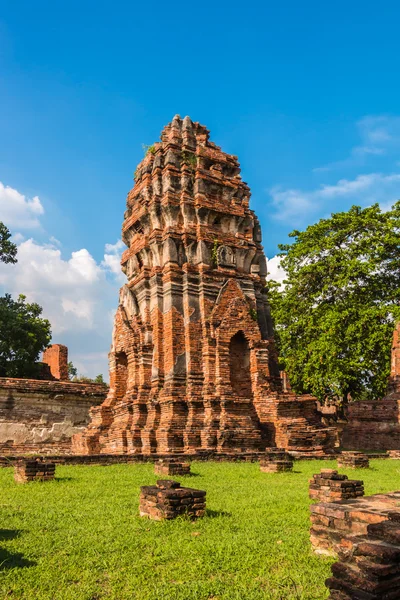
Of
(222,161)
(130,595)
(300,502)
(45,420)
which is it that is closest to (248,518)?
(300,502)

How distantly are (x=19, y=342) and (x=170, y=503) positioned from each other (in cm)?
1998

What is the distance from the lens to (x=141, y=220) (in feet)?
60.0

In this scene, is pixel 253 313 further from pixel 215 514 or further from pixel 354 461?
pixel 215 514

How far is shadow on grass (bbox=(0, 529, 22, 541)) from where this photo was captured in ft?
17.5

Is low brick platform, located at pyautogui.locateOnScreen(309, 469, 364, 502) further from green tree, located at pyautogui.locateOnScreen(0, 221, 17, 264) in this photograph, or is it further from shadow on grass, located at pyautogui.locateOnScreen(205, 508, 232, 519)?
green tree, located at pyautogui.locateOnScreen(0, 221, 17, 264)

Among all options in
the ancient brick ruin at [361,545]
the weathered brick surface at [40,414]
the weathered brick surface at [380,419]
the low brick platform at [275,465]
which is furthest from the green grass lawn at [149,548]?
the weathered brick surface at [380,419]

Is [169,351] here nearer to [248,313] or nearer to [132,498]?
[248,313]

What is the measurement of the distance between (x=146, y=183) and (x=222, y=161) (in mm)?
2909

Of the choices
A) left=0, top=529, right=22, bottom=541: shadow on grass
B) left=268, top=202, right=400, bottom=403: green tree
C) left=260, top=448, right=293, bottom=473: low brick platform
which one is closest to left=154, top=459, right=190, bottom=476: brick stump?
left=260, top=448, right=293, bottom=473: low brick platform

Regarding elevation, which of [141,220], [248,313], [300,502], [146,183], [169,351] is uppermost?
[146,183]

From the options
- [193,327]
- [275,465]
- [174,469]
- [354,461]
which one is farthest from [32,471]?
[193,327]

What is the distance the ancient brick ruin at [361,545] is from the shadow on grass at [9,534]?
3.05 m

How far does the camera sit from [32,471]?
9.07 m

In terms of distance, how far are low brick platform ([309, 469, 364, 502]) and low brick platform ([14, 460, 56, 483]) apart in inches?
181
